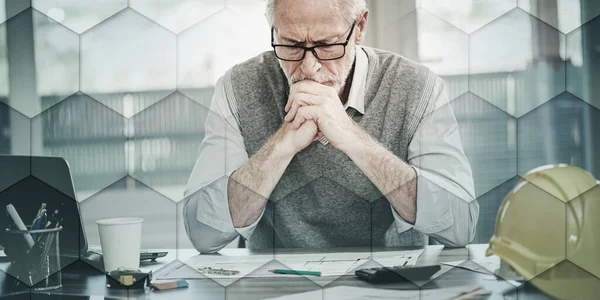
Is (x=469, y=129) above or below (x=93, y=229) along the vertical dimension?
above

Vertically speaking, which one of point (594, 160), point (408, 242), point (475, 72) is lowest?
point (408, 242)

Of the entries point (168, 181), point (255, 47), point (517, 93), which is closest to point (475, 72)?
point (517, 93)

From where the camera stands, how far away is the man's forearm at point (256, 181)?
0.90 m

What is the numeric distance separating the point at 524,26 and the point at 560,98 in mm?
120

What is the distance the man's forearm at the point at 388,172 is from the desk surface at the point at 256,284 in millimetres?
77

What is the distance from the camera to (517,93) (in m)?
0.94

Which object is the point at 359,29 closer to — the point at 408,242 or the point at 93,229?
the point at 408,242
